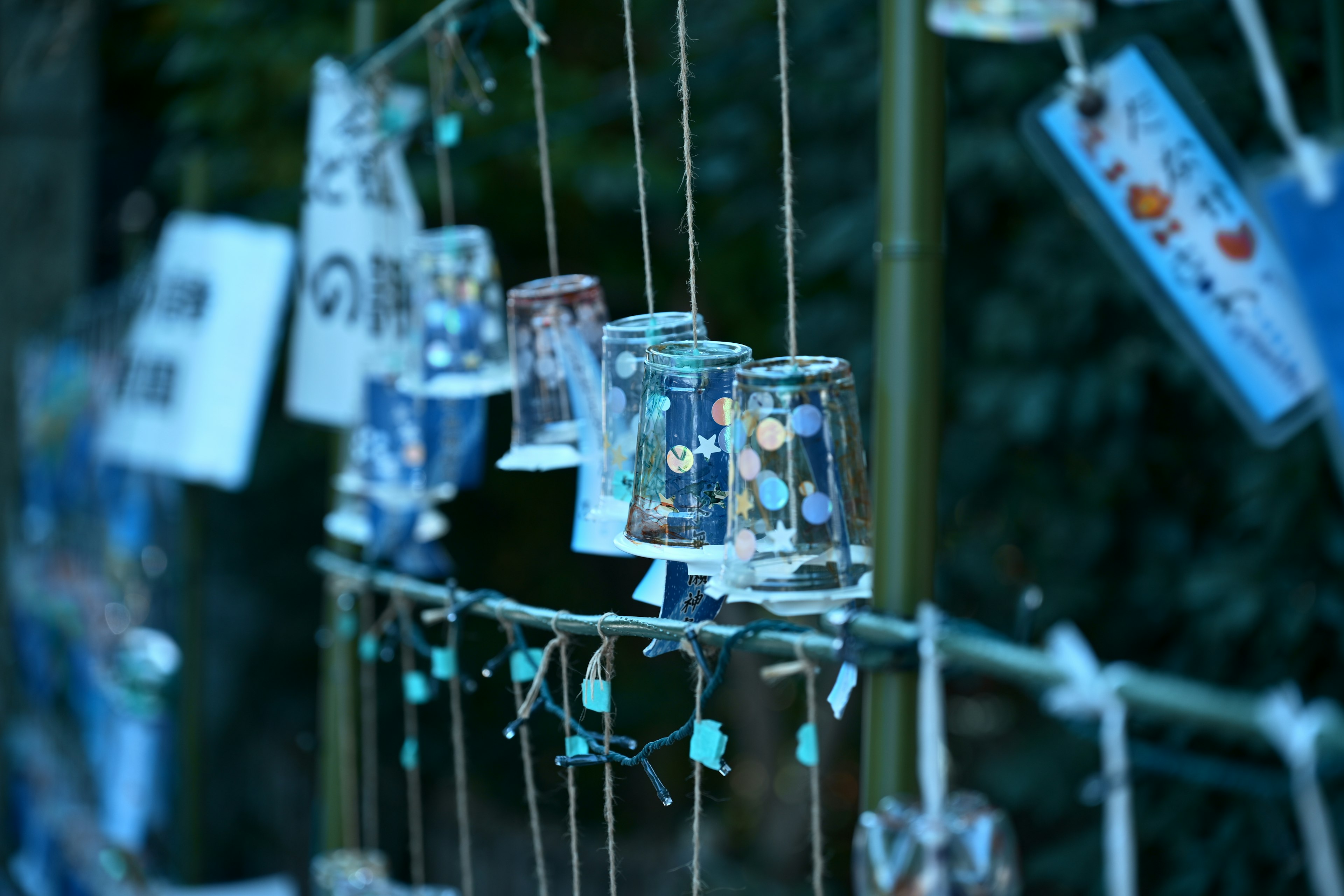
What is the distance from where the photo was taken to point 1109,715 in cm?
61

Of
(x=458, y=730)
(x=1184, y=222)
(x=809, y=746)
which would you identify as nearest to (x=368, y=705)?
(x=458, y=730)

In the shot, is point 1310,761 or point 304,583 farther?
point 304,583

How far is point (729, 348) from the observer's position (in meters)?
0.90

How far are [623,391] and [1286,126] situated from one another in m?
0.51

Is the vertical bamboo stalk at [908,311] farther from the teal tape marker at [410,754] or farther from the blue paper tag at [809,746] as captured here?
the teal tape marker at [410,754]

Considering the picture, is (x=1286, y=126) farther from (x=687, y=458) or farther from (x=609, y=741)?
(x=609, y=741)

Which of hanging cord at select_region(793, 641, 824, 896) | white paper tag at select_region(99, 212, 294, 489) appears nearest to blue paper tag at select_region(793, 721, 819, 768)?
hanging cord at select_region(793, 641, 824, 896)

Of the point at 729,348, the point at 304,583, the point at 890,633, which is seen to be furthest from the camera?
the point at 304,583

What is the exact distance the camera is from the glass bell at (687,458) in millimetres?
875

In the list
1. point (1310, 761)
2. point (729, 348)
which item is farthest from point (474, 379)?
point (1310, 761)

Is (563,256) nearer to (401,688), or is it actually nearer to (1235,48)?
(401,688)

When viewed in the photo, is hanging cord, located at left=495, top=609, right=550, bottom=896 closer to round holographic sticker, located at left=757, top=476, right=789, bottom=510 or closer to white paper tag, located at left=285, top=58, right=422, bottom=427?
round holographic sticker, located at left=757, top=476, right=789, bottom=510

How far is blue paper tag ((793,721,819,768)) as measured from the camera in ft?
2.60

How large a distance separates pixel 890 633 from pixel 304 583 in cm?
353
